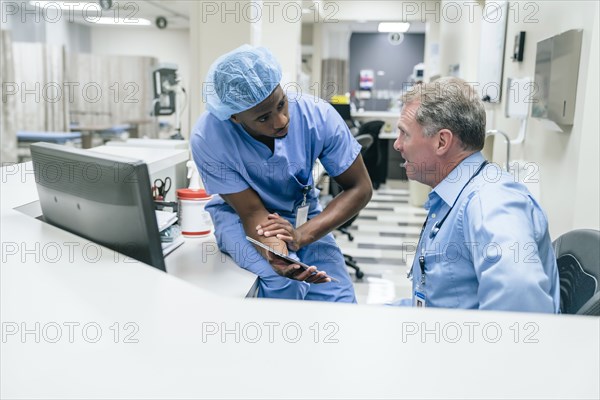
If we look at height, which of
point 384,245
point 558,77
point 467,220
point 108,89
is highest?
point 108,89

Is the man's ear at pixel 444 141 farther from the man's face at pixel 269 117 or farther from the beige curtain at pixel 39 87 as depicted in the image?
the beige curtain at pixel 39 87

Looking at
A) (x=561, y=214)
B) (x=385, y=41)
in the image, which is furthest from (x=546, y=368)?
(x=385, y=41)

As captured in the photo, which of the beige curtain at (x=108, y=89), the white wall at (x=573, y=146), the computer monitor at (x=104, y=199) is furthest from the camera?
the beige curtain at (x=108, y=89)

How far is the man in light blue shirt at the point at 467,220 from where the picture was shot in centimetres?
95

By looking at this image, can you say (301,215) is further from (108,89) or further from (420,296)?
(108,89)

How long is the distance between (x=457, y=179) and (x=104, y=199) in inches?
30.0

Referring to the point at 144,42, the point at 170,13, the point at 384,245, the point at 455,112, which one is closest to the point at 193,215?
the point at 455,112

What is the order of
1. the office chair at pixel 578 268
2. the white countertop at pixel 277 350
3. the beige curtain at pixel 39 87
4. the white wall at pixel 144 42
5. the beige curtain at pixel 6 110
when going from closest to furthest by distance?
the white countertop at pixel 277 350
the office chair at pixel 578 268
the beige curtain at pixel 6 110
the beige curtain at pixel 39 87
the white wall at pixel 144 42

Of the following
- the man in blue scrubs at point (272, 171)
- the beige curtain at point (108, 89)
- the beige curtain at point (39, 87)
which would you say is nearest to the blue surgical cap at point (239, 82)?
the man in blue scrubs at point (272, 171)

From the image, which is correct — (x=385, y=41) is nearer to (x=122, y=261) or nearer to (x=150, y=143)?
(x=150, y=143)

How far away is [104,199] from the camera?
0.82m

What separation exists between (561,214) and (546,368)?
1964 mm

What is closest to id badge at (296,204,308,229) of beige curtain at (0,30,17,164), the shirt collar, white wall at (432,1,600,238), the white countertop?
the shirt collar

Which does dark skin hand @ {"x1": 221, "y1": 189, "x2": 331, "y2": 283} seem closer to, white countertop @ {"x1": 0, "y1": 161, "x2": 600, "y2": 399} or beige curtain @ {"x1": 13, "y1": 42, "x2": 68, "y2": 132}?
white countertop @ {"x1": 0, "y1": 161, "x2": 600, "y2": 399}
